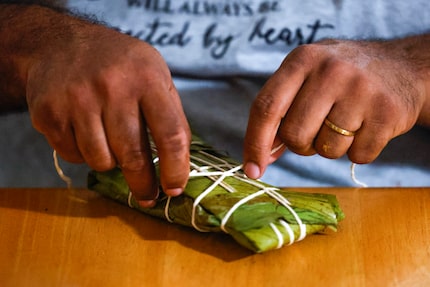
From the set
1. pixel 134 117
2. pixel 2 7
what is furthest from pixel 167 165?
pixel 2 7

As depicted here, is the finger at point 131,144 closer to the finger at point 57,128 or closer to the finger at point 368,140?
the finger at point 57,128

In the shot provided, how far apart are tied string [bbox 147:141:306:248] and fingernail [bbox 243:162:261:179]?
20mm

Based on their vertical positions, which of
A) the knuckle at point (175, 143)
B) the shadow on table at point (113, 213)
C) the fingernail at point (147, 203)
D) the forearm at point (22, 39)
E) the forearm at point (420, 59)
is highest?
the forearm at point (420, 59)

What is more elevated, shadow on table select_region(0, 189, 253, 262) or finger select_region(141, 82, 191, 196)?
finger select_region(141, 82, 191, 196)

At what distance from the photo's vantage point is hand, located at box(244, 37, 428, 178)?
3.37ft

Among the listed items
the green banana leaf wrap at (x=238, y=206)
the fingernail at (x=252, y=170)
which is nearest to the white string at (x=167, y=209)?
the green banana leaf wrap at (x=238, y=206)

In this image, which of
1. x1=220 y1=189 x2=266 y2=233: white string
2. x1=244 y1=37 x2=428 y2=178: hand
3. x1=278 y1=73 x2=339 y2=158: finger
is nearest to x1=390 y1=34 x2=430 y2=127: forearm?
x1=244 y1=37 x2=428 y2=178: hand

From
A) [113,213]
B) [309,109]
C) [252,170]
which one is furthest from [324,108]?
[113,213]

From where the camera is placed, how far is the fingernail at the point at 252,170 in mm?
1052

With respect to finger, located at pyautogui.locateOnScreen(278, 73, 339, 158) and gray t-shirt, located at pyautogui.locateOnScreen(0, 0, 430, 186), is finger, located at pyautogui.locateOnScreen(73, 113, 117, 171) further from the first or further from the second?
gray t-shirt, located at pyautogui.locateOnScreen(0, 0, 430, 186)

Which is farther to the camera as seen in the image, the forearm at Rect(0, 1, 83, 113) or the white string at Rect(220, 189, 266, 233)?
the forearm at Rect(0, 1, 83, 113)

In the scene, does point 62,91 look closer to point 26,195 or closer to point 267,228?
point 26,195

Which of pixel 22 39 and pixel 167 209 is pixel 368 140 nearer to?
pixel 167 209

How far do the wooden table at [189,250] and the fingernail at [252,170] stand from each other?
0.09m
